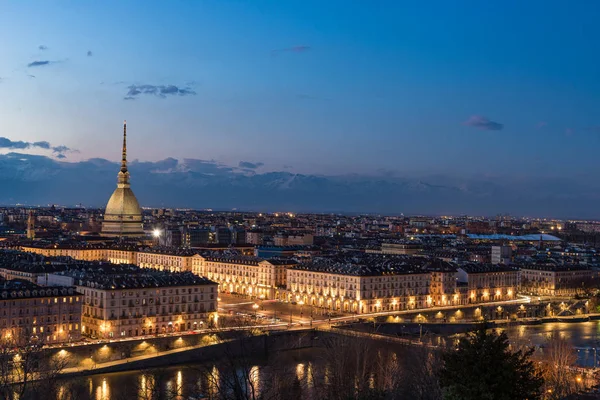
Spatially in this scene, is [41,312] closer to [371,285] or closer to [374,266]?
[371,285]

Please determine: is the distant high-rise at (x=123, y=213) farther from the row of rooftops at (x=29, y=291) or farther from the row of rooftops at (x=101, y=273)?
the row of rooftops at (x=29, y=291)

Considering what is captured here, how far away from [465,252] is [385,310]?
3698cm

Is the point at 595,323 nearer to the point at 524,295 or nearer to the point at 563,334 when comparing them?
the point at 563,334

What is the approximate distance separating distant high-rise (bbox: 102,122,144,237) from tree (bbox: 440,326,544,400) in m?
82.7

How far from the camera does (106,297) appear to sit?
4200 cm

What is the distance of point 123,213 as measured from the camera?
97312 mm

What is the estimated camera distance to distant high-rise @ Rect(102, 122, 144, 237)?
97.1 m

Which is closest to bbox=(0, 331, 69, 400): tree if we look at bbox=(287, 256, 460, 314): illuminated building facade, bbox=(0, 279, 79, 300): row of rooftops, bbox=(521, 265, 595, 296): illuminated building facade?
bbox=(0, 279, 79, 300): row of rooftops

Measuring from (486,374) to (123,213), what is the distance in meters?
84.1

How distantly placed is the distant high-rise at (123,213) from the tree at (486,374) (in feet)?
271

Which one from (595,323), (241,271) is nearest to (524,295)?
(595,323)

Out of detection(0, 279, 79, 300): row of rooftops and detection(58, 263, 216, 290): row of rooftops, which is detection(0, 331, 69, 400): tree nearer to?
detection(0, 279, 79, 300): row of rooftops

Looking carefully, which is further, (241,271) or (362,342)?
(241,271)

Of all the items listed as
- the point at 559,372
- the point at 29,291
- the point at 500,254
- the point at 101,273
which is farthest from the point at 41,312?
the point at 500,254
